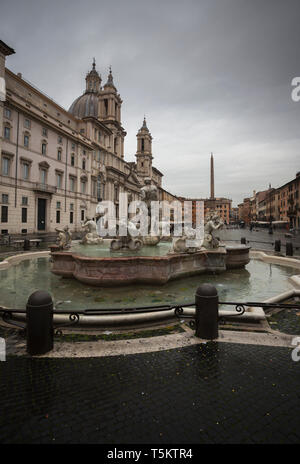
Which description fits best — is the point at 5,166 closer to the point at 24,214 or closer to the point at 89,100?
the point at 24,214

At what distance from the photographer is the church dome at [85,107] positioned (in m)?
56.7

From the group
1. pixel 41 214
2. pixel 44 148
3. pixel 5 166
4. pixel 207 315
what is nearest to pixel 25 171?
pixel 5 166

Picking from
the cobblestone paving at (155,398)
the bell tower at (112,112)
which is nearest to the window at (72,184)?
the bell tower at (112,112)

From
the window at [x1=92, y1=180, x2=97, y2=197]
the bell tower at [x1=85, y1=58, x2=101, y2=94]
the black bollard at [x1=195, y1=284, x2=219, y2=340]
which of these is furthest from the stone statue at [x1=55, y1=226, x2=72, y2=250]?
the bell tower at [x1=85, y1=58, x2=101, y2=94]

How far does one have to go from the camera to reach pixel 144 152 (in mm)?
85500

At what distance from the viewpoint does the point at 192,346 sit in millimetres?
3441

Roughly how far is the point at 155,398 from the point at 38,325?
6.00ft

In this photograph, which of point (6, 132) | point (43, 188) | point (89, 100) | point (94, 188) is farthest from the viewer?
point (89, 100)

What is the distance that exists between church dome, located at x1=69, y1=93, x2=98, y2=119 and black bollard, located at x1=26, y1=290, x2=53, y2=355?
203ft

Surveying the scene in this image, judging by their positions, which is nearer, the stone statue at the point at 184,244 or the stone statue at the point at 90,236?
the stone statue at the point at 184,244

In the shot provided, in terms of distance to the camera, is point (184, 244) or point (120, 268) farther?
point (184, 244)

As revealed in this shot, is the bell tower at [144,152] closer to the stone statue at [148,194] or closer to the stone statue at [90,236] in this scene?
the stone statue at [90,236]

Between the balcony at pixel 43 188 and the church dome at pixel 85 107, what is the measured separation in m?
30.6

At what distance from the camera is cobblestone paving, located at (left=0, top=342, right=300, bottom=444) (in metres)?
2.00
